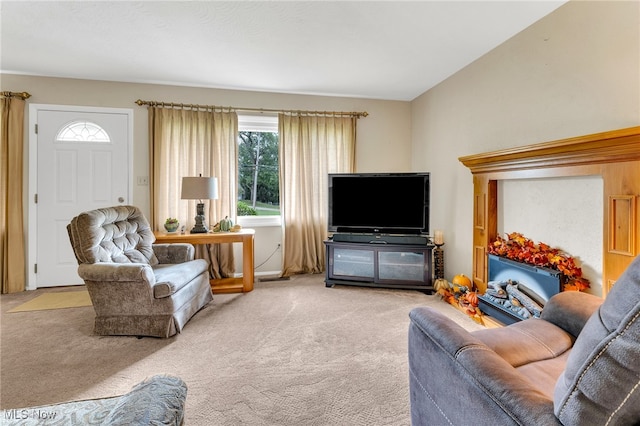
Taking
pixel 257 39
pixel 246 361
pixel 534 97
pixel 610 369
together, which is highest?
pixel 257 39

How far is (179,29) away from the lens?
253 cm

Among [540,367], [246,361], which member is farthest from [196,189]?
[540,367]

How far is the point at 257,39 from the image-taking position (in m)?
2.70

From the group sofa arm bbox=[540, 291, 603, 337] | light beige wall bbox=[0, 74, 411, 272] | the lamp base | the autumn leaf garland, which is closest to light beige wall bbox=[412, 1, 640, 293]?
the autumn leaf garland

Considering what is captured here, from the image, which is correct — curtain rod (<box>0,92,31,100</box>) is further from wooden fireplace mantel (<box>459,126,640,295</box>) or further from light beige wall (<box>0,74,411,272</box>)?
wooden fireplace mantel (<box>459,126,640,295</box>)

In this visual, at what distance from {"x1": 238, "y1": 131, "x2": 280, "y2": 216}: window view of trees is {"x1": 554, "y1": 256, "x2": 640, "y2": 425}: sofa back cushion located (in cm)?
381

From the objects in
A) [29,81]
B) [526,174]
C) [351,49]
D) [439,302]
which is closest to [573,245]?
[526,174]

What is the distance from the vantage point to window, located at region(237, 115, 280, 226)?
164 inches

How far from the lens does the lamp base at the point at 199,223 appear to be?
3451 mm

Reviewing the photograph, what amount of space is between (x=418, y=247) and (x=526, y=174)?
1.31m

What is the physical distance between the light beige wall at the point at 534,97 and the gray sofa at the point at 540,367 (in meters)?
1.15

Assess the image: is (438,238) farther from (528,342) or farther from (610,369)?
(610,369)

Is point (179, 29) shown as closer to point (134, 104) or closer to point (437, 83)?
point (134, 104)

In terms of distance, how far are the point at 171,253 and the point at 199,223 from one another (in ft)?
1.70
